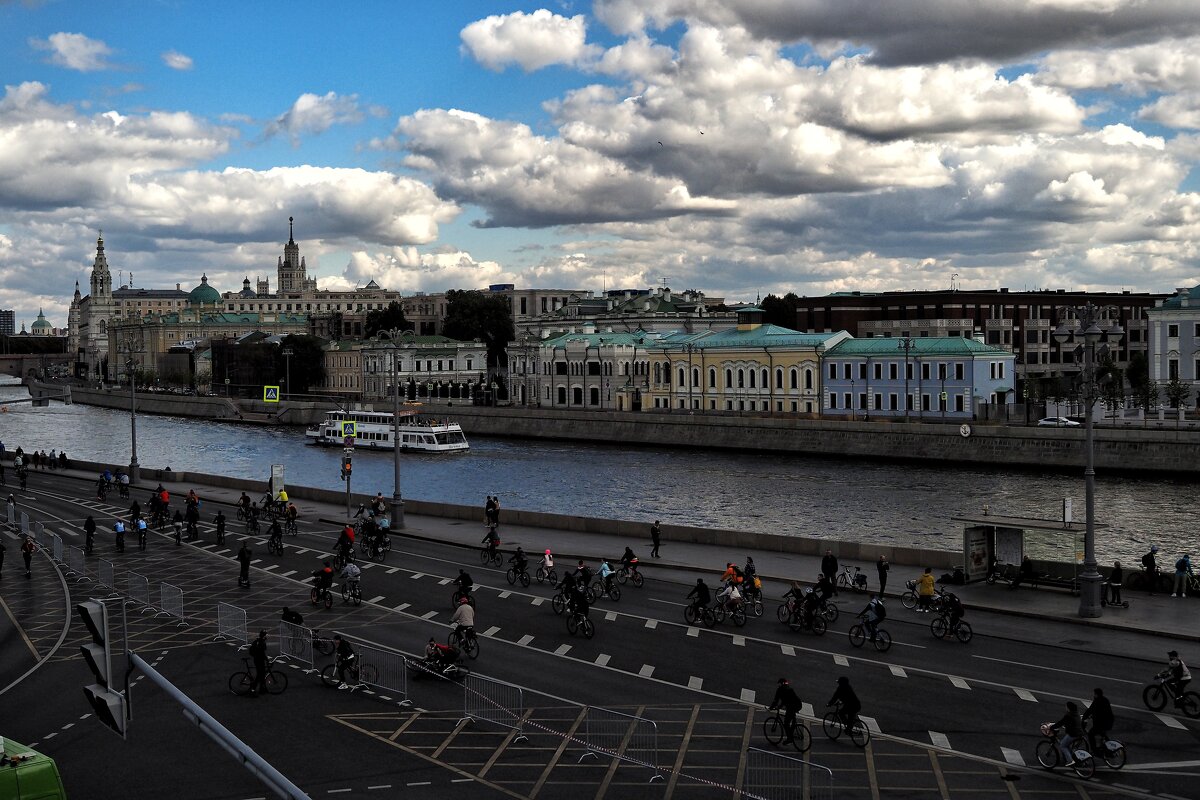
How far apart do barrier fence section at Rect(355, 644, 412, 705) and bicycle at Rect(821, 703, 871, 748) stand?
24.3 ft

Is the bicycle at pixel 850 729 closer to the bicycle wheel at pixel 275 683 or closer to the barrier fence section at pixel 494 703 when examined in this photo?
the barrier fence section at pixel 494 703

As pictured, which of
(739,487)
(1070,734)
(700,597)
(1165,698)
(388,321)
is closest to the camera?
(1070,734)

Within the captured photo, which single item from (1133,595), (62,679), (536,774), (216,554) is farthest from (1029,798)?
(216,554)

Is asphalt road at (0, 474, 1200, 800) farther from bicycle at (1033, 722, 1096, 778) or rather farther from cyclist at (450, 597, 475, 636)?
cyclist at (450, 597, 475, 636)

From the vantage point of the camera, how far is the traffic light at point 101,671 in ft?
28.1

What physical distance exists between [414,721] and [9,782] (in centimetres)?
852

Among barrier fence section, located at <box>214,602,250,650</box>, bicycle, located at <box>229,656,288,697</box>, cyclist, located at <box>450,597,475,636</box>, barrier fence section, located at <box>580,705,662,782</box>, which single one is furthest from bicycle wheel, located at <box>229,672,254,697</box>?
barrier fence section, located at <box>580,705,662,782</box>

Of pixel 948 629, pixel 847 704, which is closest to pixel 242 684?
pixel 847 704

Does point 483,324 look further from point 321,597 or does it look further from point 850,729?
point 850,729

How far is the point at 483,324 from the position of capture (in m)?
174

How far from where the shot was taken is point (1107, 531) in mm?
50688

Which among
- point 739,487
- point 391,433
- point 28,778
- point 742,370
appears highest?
point 742,370

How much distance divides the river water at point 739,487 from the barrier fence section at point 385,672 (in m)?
17.0

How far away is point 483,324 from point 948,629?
152532 mm
